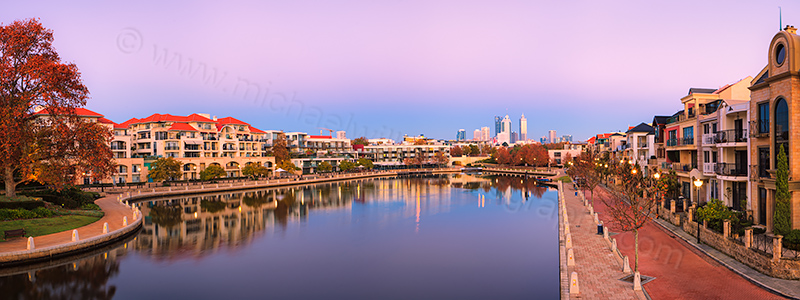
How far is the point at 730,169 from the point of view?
2336 cm

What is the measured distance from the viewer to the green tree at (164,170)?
5247cm

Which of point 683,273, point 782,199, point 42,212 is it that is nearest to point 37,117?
point 42,212

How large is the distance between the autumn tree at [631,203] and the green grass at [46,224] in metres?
28.5

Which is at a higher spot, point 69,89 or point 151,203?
point 69,89

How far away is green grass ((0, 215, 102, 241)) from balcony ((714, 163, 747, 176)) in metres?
36.9

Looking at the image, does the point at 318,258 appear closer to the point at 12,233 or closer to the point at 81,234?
the point at 81,234

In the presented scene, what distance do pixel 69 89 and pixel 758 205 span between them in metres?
39.1

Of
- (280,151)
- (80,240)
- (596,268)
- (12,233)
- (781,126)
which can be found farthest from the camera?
(280,151)

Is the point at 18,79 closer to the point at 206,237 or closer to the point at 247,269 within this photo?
the point at 206,237

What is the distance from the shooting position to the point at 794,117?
1733cm

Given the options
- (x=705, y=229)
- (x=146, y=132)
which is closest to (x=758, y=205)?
(x=705, y=229)

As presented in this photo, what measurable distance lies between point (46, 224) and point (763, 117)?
124ft

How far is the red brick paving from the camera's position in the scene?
12.8 m

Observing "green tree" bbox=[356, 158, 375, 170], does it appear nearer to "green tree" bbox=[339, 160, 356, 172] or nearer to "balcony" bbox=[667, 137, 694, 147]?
"green tree" bbox=[339, 160, 356, 172]
